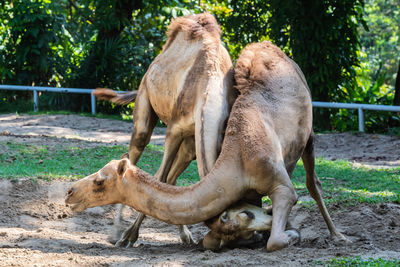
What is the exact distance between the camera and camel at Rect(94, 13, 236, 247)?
20.4 feet

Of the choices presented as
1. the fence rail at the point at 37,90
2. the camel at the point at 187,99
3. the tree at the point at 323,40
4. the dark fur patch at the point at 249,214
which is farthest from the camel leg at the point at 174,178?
the fence rail at the point at 37,90

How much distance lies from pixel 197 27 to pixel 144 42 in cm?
1078

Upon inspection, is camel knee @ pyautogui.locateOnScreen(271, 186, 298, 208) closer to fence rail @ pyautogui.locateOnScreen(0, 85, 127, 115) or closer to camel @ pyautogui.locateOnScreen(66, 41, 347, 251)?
camel @ pyautogui.locateOnScreen(66, 41, 347, 251)

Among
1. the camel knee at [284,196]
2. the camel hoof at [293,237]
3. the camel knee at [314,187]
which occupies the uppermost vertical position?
the camel knee at [284,196]

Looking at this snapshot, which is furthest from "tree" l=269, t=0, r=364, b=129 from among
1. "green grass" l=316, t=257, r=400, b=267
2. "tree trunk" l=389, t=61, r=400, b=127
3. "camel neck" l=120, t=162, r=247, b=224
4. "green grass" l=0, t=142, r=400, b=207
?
"green grass" l=316, t=257, r=400, b=267

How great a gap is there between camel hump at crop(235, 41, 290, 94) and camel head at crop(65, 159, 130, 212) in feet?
4.93

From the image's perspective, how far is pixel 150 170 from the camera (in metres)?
10.8

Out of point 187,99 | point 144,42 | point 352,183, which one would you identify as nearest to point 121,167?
point 187,99

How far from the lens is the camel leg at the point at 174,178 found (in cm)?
716

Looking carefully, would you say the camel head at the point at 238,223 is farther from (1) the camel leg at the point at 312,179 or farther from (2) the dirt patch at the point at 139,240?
(1) the camel leg at the point at 312,179

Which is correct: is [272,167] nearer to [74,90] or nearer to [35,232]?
[35,232]

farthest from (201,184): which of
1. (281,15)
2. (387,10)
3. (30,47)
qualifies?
(387,10)

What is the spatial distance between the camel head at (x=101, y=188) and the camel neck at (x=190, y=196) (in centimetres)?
18

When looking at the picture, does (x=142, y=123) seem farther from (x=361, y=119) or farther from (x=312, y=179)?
(x=361, y=119)
